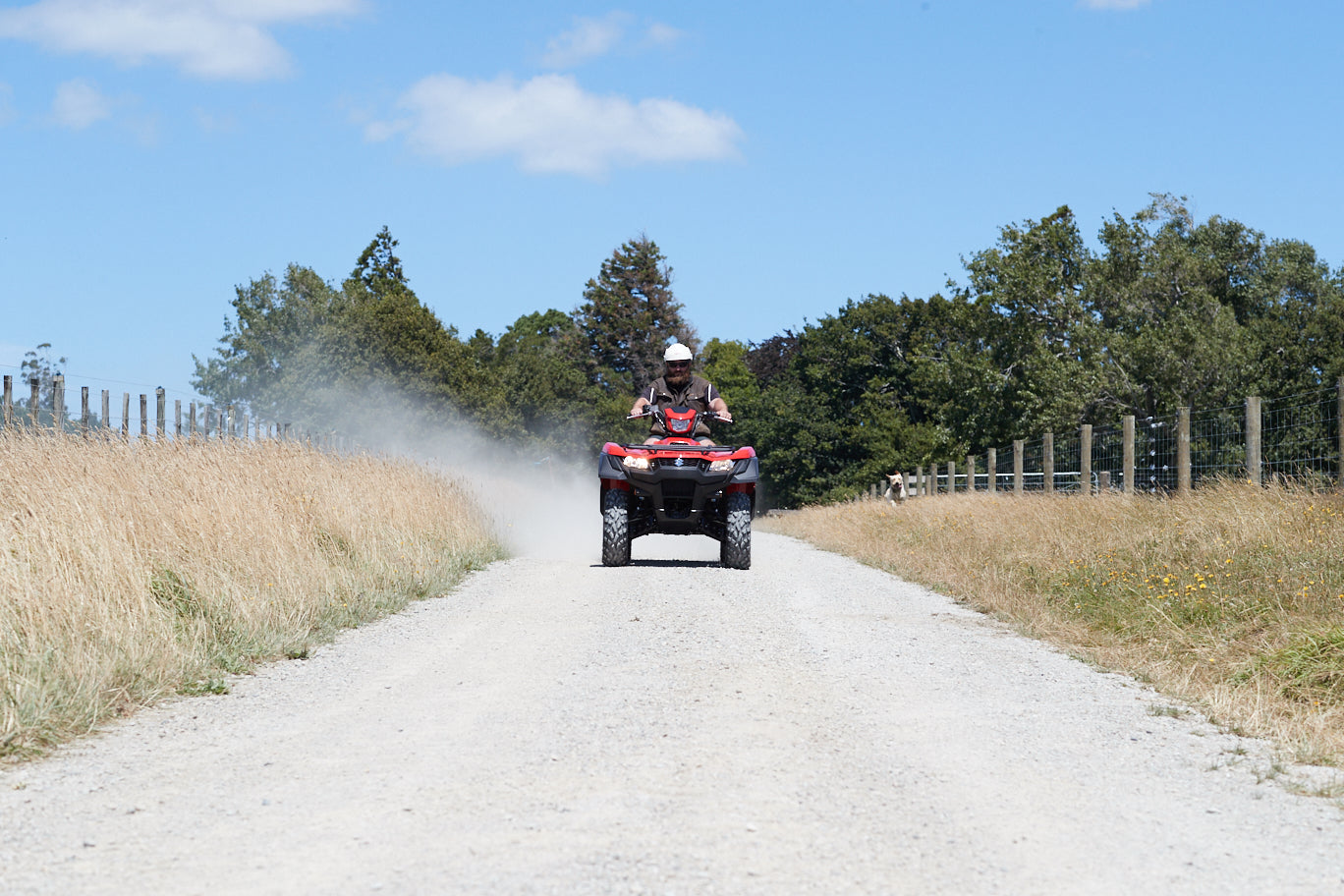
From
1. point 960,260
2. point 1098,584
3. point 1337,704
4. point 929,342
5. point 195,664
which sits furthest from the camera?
point 929,342

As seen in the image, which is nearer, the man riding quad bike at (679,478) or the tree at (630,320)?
the man riding quad bike at (679,478)

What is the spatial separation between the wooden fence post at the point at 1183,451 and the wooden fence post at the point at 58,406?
38.0 feet

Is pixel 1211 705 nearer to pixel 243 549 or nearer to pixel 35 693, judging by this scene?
Answer: pixel 35 693

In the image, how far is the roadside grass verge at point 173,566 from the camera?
6156 millimetres

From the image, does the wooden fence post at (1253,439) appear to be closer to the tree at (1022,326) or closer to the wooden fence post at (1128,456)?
the wooden fence post at (1128,456)

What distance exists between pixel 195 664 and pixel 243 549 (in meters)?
2.67

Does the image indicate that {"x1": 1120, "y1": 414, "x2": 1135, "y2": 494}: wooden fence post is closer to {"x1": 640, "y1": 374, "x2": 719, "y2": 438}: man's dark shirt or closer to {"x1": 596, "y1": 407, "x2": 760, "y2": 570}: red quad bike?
{"x1": 596, "y1": 407, "x2": 760, "y2": 570}: red quad bike

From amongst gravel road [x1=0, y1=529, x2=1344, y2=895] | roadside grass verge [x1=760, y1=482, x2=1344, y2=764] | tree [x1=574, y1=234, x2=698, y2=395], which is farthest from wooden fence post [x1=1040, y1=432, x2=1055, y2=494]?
tree [x1=574, y1=234, x2=698, y2=395]

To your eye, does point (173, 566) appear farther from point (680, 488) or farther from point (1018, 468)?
point (1018, 468)

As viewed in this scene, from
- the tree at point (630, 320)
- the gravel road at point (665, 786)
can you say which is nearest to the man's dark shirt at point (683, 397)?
the gravel road at point (665, 786)

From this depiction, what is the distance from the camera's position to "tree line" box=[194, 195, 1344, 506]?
41938mm

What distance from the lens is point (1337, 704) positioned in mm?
6184

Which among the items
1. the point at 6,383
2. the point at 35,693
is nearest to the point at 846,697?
the point at 35,693

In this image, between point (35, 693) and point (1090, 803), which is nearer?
point (1090, 803)
